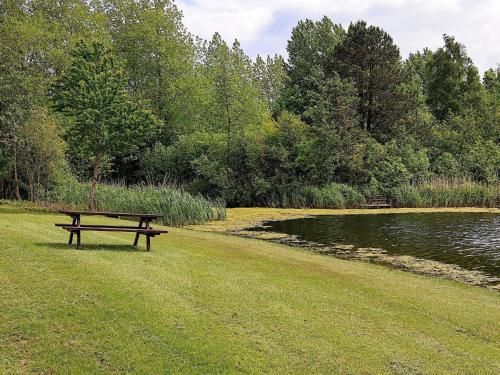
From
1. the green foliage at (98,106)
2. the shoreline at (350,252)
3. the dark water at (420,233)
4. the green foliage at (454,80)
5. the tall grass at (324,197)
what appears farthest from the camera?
the green foliage at (454,80)

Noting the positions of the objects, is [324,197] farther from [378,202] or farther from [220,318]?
[220,318]

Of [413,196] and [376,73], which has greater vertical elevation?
[376,73]

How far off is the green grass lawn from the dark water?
4565mm

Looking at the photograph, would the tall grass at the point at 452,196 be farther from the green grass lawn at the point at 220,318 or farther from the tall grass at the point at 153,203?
the green grass lawn at the point at 220,318

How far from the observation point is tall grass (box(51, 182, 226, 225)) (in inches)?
900

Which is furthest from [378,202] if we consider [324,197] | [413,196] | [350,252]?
[350,252]

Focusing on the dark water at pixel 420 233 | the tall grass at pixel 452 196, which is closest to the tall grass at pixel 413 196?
the tall grass at pixel 452 196

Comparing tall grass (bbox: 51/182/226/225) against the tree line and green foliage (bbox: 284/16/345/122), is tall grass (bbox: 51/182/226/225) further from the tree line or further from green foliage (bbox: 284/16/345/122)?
green foliage (bbox: 284/16/345/122)

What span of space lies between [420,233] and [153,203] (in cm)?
1239

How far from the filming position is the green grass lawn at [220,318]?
5656 mm

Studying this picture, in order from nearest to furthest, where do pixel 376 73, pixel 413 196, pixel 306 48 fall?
pixel 413 196
pixel 376 73
pixel 306 48

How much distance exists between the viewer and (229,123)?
41969 mm

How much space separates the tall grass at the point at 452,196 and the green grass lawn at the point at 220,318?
24.2 metres

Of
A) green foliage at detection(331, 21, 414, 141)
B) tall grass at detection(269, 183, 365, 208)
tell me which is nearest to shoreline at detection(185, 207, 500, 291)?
tall grass at detection(269, 183, 365, 208)
